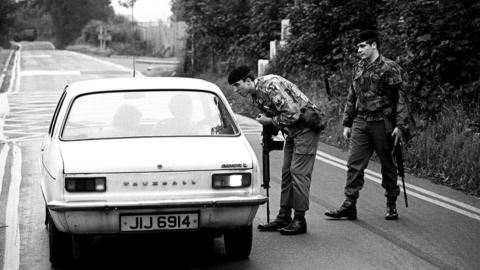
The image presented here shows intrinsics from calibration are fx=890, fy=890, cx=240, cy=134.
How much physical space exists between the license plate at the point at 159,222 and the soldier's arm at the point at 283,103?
1656mm

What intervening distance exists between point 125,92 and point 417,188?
442cm

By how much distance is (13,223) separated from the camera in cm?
841

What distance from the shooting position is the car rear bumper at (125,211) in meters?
6.09

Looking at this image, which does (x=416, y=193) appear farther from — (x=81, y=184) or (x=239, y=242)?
(x=81, y=184)

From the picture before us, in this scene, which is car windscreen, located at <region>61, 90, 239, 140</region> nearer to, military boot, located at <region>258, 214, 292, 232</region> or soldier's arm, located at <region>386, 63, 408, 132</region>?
military boot, located at <region>258, 214, 292, 232</region>

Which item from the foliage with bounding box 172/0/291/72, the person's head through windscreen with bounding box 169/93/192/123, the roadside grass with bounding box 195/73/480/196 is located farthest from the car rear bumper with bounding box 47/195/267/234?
the foliage with bounding box 172/0/291/72

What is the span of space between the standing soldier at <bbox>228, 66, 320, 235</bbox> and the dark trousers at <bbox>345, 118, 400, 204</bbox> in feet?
2.68

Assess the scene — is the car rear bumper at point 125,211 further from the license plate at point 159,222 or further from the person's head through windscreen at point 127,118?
the person's head through windscreen at point 127,118

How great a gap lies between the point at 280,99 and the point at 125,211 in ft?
6.50

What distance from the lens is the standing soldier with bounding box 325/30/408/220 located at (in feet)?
27.1

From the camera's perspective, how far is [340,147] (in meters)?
14.4

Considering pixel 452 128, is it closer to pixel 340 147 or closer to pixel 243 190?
pixel 340 147

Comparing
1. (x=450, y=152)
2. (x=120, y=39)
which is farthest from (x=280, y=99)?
(x=120, y=39)

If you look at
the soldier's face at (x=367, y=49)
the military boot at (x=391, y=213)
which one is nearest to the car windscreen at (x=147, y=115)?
the soldier's face at (x=367, y=49)
